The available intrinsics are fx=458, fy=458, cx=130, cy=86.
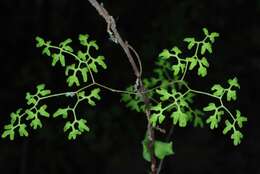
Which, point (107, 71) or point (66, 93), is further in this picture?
point (107, 71)

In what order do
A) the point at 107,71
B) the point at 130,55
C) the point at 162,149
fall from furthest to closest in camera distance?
1. the point at 107,71
2. the point at 162,149
3. the point at 130,55

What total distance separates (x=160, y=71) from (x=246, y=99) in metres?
1.50

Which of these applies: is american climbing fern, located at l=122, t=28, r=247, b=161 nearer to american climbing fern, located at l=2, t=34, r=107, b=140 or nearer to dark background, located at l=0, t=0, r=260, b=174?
american climbing fern, located at l=2, t=34, r=107, b=140

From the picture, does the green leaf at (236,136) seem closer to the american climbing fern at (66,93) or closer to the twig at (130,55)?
the twig at (130,55)

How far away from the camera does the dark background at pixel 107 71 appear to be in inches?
114

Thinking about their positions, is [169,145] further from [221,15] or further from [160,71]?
[221,15]

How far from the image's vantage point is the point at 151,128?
1485mm

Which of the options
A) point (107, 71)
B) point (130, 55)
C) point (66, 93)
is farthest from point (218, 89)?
point (107, 71)

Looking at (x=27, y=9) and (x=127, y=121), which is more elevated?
(x=27, y=9)

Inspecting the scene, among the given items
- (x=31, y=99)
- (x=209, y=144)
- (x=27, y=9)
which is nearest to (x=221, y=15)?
(x=209, y=144)

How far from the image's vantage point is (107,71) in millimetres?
2973

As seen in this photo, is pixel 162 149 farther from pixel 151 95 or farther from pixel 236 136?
pixel 236 136

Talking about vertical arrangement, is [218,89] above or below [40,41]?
below

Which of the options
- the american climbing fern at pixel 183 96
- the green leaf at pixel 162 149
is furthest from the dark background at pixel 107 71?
the green leaf at pixel 162 149
